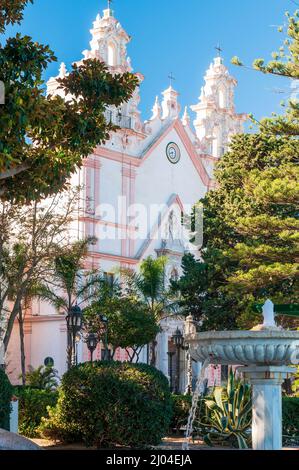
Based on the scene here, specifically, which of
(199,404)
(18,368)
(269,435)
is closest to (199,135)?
(18,368)

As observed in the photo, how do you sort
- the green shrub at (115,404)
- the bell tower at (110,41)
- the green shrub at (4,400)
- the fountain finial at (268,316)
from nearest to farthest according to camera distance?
1. the fountain finial at (268,316)
2. the green shrub at (4,400)
3. the green shrub at (115,404)
4. the bell tower at (110,41)

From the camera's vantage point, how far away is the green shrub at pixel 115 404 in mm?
13391

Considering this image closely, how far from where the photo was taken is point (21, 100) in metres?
10.9

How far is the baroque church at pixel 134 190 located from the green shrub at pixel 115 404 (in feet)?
69.7

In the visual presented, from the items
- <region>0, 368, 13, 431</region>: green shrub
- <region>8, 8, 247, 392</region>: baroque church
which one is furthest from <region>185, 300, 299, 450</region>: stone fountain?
<region>8, 8, 247, 392</region>: baroque church

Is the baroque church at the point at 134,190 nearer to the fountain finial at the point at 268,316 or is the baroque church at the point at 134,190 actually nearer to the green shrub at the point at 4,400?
the green shrub at the point at 4,400

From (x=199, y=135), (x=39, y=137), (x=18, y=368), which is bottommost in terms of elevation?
(x=18, y=368)

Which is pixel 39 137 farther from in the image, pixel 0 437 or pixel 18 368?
pixel 18 368

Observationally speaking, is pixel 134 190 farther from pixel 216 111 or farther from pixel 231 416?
pixel 231 416

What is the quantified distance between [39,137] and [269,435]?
519cm

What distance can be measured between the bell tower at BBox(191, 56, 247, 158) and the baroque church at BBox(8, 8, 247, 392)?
3.5 inches

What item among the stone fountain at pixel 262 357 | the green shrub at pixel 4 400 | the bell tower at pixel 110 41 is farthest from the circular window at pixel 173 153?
the stone fountain at pixel 262 357

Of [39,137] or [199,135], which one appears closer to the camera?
[39,137]

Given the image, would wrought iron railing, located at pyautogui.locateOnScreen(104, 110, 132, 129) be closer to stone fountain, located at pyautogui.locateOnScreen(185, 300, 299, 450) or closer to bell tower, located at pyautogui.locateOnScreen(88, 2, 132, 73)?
bell tower, located at pyautogui.locateOnScreen(88, 2, 132, 73)
